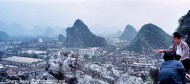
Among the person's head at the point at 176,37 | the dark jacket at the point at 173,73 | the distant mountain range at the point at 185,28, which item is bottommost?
the dark jacket at the point at 173,73

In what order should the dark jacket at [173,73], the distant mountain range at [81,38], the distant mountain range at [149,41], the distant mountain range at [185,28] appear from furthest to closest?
1. the distant mountain range at [81,38]
2. the distant mountain range at [149,41]
3. the distant mountain range at [185,28]
4. the dark jacket at [173,73]

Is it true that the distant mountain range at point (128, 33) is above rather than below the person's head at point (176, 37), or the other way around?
above

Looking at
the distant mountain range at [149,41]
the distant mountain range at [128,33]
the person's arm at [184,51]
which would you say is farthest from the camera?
the distant mountain range at [128,33]

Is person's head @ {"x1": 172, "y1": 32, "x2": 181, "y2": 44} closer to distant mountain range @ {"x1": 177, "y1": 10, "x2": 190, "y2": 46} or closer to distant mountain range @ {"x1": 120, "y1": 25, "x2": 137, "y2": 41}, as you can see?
distant mountain range @ {"x1": 177, "y1": 10, "x2": 190, "y2": 46}

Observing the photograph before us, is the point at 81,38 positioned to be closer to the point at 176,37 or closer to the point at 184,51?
the point at 184,51

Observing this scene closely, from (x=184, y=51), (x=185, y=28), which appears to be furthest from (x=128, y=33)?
(x=184, y=51)

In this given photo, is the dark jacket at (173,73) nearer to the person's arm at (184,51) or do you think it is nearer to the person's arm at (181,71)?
the person's arm at (181,71)

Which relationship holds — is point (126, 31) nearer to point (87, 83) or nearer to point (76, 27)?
point (76, 27)

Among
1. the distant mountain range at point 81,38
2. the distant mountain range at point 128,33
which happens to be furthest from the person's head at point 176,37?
the distant mountain range at point 128,33
